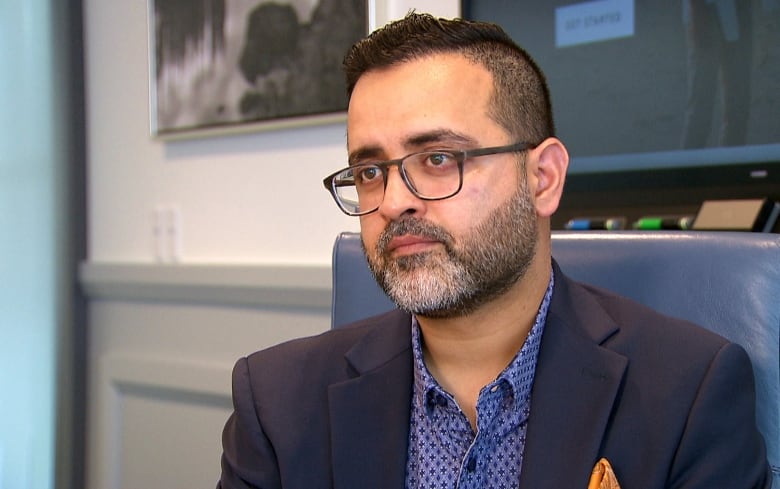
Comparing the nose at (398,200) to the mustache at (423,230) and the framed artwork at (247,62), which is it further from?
the framed artwork at (247,62)

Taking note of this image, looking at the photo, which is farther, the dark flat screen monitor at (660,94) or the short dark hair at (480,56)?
the dark flat screen monitor at (660,94)

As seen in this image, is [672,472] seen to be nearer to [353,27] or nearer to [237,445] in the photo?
[237,445]

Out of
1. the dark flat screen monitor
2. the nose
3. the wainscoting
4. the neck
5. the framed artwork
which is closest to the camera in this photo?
the nose

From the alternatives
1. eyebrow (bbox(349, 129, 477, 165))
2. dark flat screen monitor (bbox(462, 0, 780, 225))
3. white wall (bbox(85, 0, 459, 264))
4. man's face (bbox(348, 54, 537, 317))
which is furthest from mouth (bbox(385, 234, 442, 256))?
white wall (bbox(85, 0, 459, 264))

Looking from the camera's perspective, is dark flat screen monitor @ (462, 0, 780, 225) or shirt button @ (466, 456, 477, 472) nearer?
shirt button @ (466, 456, 477, 472)

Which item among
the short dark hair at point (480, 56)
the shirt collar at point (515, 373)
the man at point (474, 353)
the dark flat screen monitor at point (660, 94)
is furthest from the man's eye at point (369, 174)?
the dark flat screen monitor at point (660, 94)

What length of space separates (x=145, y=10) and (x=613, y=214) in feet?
5.01

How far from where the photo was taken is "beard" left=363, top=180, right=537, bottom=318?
0.94 metres

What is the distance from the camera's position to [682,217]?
1325 millimetres

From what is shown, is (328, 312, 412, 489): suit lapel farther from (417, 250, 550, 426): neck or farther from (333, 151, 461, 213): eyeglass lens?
(333, 151, 461, 213): eyeglass lens

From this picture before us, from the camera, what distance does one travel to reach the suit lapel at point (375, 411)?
97 cm

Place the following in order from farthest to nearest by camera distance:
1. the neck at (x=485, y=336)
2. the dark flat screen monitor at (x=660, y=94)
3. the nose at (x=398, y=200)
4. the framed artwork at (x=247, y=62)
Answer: the framed artwork at (x=247, y=62)
the dark flat screen monitor at (x=660, y=94)
the neck at (x=485, y=336)
the nose at (x=398, y=200)

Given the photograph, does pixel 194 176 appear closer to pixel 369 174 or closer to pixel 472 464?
pixel 369 174

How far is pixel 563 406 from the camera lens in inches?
36.1
